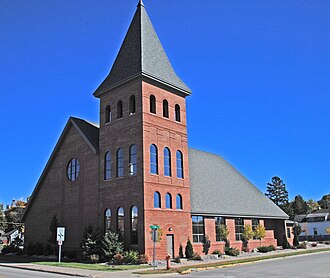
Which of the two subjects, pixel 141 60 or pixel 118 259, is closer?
pixel 118 259

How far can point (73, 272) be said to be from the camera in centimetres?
2498

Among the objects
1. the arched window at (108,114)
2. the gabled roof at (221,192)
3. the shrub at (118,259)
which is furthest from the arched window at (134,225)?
the arched window at (108,114)

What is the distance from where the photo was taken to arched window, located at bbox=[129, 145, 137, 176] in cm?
3322

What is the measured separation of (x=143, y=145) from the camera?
3269cm

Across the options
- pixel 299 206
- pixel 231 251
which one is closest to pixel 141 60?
pixel 231 251

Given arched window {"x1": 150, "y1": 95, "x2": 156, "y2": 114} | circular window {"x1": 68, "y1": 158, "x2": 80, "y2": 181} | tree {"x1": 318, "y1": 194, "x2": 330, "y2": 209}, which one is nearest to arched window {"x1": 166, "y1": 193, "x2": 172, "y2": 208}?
arched window {"x1": 150, "y1": 95, "x2": 156, "y2": 114}

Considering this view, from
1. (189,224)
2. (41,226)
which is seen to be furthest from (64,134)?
(189,224)

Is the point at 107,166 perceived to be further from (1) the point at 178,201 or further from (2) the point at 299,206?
(2) the point at 299,206

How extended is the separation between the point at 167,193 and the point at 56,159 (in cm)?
1412

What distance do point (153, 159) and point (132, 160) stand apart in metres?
1.73

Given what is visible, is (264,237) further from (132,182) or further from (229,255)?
(132,182)

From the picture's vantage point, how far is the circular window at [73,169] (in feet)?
128

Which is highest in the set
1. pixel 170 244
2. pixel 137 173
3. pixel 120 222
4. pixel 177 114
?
pixel 177 114

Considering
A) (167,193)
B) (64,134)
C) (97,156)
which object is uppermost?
(64,134)
